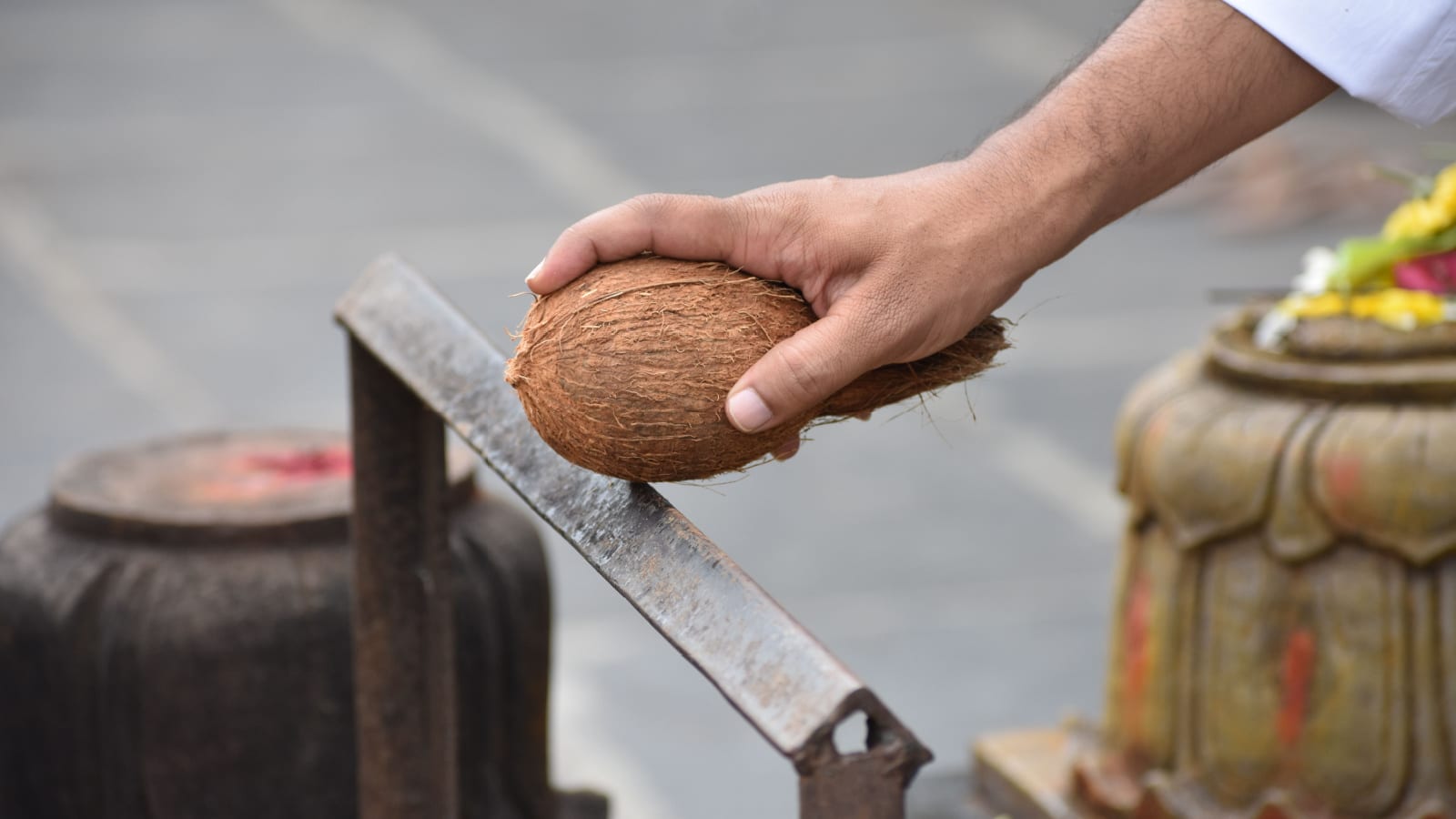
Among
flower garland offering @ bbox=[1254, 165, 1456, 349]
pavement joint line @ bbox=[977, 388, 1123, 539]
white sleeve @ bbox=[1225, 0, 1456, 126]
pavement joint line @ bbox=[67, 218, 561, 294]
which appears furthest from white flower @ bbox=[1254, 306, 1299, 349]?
pavement joint line @ bbox=[67, 218, 561, 294]

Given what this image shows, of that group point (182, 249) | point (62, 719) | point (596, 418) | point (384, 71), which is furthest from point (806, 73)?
point (596, 418)

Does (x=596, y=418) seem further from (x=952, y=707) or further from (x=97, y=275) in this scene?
(x=97, y=275)

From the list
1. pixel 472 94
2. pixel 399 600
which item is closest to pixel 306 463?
pixel 399 600

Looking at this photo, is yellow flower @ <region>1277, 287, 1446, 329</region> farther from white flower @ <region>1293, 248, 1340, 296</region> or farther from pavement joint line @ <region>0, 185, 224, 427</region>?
pavement joint line @ <region>0, 185, 224, 427</region>

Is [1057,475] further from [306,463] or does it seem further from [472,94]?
[472,94]

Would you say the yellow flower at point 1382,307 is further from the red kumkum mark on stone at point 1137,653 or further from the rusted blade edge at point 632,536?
the rusted blade edge at point 632,536

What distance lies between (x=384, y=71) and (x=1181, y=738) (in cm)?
561

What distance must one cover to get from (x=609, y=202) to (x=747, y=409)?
169 inches

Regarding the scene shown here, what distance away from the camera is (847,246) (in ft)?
3.39

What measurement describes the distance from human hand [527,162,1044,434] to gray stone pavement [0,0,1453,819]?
0.45ft

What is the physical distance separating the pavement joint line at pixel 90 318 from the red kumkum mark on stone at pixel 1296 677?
2.60 meters

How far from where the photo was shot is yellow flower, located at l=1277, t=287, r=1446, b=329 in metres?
2.06

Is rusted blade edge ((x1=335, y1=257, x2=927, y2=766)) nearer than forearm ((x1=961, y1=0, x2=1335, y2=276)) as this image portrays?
Yes

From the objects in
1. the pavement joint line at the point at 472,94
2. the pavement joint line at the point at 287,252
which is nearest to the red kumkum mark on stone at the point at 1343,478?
the pavement joint line at the point at 287,252
